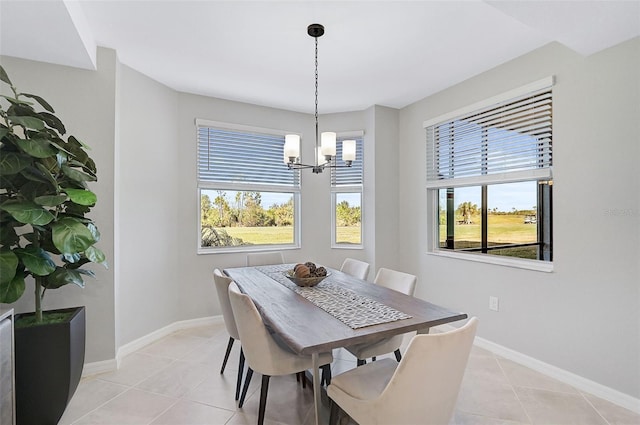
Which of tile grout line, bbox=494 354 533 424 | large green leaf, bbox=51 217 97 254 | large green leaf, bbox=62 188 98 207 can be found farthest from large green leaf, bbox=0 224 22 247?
tile grout line, bbox=494 354 533 424

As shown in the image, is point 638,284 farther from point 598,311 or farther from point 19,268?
point 19,268

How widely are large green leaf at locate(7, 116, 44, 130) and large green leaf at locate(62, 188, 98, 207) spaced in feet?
1.20

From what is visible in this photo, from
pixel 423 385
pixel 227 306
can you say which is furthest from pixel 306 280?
pixel 423 385

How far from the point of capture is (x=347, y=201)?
4.33 m

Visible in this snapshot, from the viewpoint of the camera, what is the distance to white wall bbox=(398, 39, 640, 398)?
2.11 meters

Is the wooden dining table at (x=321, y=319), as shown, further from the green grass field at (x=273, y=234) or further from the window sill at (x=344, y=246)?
the window sill at (x=344, y=246)

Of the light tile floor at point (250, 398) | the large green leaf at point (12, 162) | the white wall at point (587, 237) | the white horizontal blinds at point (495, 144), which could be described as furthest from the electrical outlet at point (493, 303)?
the large green leaf at point (12, 162)

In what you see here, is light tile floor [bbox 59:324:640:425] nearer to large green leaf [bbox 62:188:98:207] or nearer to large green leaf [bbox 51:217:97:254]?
large green leaf [bbox 51:217:97:254]

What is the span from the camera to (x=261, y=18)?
221 centimetres

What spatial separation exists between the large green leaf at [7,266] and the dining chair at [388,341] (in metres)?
2.02

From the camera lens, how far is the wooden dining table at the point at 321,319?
4.73 feet

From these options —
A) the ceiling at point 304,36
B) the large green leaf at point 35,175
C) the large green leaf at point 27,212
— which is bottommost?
the large green leaf at point 27,212

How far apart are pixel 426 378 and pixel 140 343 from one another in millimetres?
2857

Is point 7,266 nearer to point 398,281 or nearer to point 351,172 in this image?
point 398,281
